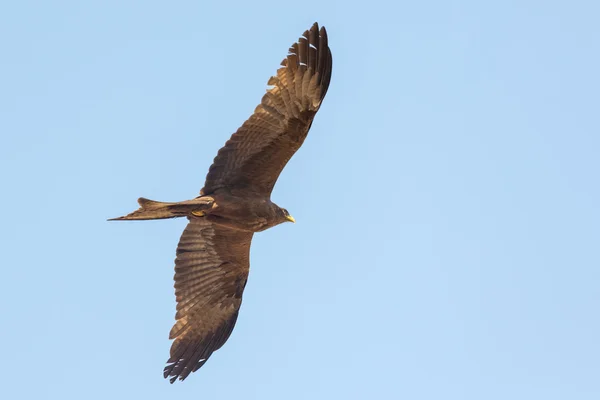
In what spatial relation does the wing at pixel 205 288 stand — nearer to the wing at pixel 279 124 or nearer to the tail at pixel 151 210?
the wing at pixel 279 124

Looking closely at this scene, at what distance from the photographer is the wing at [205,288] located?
1525 cm

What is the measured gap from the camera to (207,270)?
1558 centimetres

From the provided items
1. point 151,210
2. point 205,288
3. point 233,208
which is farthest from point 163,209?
point 205,288

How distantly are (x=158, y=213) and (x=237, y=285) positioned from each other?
2664 mm

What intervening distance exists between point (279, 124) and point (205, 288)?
125 inches

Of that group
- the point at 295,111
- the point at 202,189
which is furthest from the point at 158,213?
the point at 295,111

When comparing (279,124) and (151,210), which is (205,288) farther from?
(279,124)

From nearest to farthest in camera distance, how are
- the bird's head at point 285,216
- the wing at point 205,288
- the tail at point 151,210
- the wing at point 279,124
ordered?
the tail at point 151,210 → the wing at point 279,124 → the bird's head at point 285,216 → the wing at point 205,288

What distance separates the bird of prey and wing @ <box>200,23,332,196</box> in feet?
0.04

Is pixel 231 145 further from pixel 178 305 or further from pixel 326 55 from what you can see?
pixel 178 305

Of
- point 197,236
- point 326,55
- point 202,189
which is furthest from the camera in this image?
point 197,236

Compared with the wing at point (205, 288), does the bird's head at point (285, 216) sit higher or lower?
higher

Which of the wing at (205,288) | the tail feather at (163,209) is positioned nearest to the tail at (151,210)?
the tail feather at (163,209)

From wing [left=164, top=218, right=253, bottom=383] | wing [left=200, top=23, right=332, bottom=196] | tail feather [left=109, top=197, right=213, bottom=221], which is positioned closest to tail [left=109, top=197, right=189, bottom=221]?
tail feather [left=109, top=197, right=213, bottom=221]
